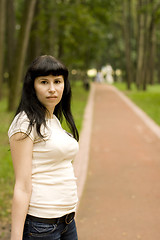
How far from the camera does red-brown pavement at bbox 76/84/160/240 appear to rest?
446 centimetres

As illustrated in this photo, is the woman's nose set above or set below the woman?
above

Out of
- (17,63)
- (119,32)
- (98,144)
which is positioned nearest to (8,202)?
(98,144)

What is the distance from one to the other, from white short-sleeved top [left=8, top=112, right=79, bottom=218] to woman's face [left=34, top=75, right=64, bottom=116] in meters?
0.17

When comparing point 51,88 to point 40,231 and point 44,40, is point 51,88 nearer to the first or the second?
point 40,231

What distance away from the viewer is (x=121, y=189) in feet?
19.5

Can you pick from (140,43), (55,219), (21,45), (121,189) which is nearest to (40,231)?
(55,219)

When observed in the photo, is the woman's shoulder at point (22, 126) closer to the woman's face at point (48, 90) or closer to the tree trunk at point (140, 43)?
the woman's face at point (48, 90)

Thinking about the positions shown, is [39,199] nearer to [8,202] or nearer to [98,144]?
[8,202]

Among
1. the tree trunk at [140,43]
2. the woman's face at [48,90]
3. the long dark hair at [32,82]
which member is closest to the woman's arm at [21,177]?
the long dark hair at [32,82]

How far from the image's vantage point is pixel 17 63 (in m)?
14.3

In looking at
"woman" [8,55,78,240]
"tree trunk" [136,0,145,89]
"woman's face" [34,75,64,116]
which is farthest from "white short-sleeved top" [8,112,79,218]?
"tree trunk" [136,0,145,89]

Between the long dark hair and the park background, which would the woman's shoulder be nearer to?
the long dark hair

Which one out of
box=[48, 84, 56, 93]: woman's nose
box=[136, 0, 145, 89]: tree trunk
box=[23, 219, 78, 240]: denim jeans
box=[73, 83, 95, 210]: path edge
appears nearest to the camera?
box=[23, 219, 78, 240]: denim jeans

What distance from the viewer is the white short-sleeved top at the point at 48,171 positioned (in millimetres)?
2049
